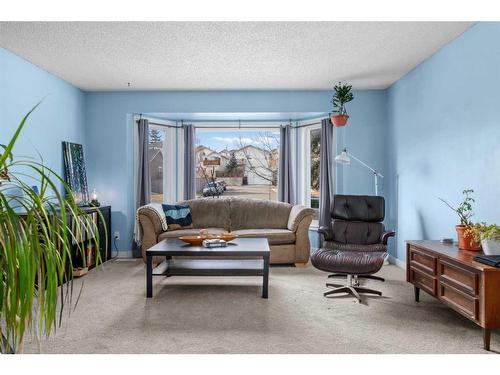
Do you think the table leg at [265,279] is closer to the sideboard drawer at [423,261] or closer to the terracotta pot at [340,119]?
the sideboard drawer at [423,261]

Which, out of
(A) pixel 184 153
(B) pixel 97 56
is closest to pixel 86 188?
(A) pixel 184 153

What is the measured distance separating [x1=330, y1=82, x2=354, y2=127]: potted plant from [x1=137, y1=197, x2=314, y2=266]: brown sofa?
4.36 ft

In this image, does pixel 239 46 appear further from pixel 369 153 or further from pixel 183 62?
pixel 369 153

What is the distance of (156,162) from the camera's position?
6.94 meters

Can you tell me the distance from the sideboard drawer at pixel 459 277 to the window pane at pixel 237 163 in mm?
4132

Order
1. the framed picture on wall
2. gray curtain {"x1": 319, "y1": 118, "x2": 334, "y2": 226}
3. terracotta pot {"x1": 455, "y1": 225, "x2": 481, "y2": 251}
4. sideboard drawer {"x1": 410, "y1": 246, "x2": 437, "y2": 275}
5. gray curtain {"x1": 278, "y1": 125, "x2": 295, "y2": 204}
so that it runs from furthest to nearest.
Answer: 1. gray curtain {"x1": 278, "y1": 125, "x2": 295, "y2": 204}
2. gray curtain {"x1": 319, "y1": 118, "x2": 334, "y2": 226}
3. the framed picture on wall
4. sideboard drawer {"x1": 410, "y1": 246, "x2": 437, "y2": 275}
5. terracotta pot {"x1": 455, "y1": 225, "x2": 481, "y2": 251}

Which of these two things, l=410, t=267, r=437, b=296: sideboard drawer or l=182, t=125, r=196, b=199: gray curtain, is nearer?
l=410, t=267, r=437, b=296: sideboard drawer

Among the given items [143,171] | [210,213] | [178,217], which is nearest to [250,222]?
[210,213]

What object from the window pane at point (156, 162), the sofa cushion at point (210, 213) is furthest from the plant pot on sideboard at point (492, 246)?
the window pane at point (156, 162)

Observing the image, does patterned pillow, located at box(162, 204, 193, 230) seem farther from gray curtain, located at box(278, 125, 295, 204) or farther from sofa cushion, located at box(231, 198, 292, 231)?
gray curtain, located at box(278, 125, 295, 204)

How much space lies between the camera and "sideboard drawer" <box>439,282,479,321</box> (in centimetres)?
274

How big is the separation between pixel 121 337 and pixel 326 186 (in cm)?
419

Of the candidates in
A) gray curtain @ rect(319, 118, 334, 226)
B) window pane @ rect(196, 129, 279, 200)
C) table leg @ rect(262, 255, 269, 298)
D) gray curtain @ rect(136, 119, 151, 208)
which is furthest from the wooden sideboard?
gray curtain @ rect(136, 119, 151, 208)

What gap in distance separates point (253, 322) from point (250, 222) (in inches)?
116
